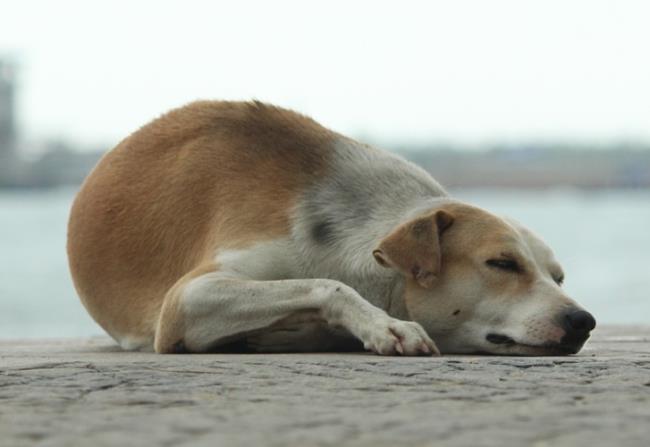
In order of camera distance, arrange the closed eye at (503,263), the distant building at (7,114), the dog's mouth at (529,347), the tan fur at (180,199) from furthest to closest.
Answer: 1. the distant building at (7,114)
2. the tan fur at (180,199)
3. the closed eye at (503,263)
4. the dog's mouth at (529,347)

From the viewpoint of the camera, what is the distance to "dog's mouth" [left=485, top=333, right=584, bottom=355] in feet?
16.3

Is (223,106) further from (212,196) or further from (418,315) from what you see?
(418,315)

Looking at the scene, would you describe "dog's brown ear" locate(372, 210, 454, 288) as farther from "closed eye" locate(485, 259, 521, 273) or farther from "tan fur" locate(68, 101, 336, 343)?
"tan fur" locate(68, 101, 336, 343)

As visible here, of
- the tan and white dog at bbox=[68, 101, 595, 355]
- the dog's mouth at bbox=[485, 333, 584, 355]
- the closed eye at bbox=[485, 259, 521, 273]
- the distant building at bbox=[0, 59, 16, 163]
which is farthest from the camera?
the distant building at bbox=[0, 59, 16, 163]

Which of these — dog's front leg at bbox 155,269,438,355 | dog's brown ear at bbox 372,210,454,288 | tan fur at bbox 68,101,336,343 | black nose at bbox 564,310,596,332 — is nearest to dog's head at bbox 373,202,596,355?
dog's brown ear at bbox 372,210,454,288

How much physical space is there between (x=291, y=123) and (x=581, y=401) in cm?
287

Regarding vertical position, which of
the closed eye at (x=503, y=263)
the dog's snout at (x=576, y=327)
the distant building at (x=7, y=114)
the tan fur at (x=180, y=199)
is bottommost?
the dog's snout at (x=576, y=327)

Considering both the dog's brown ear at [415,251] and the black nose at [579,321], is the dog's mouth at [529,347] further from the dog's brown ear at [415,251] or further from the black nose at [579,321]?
the dog's brown ear at [415,251]

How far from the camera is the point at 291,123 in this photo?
5.88 meters

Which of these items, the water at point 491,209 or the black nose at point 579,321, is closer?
the black nose at point 579,321

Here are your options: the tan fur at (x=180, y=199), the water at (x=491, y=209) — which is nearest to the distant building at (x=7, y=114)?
the water at (x=491, y=209)

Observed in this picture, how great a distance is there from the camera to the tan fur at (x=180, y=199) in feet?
18.1

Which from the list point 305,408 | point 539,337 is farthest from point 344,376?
point 539,337

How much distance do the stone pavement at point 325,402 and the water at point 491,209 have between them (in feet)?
9.24
